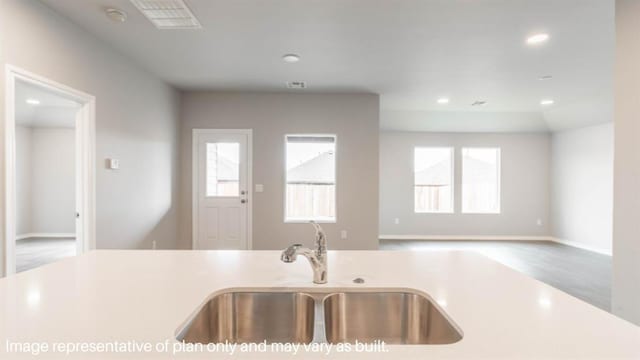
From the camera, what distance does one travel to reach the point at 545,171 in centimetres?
726

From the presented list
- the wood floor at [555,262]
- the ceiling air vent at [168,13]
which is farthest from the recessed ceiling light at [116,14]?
the wood floor at [555,262]

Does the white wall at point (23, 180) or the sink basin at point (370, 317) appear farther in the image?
the white wall at point (23, 180)

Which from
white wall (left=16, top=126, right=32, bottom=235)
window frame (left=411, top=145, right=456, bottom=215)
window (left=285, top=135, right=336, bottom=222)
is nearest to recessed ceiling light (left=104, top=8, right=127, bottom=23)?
window (left=285, top=135, right=336, bottom=222)

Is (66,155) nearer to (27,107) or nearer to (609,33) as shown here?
(27,107)

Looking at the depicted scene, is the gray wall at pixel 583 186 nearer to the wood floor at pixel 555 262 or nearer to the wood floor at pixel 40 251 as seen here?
the wood floor at pixel 555 262

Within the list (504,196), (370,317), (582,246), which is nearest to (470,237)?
(504,196)

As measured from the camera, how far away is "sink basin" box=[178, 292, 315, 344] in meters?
1.17

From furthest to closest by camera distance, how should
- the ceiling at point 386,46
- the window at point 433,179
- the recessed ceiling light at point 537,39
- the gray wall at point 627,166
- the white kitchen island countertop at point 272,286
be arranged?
the window at point 433,179
the recessed ceiling light at point 537,39
the ceiling at point 386,46
the gray wall at point 627,166
the white kitchen island countertop at point 272,286

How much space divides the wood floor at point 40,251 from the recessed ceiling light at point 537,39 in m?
6.30

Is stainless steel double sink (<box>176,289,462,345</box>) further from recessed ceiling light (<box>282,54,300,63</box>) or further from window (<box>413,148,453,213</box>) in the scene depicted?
window (<box>413,148,453,213</box>)

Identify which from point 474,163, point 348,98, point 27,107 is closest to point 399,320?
point 348,98

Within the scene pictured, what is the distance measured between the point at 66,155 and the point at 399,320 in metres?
7.95

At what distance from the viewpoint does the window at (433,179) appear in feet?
24.1

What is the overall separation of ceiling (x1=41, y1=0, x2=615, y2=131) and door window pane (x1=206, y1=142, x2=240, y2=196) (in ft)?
2.98
